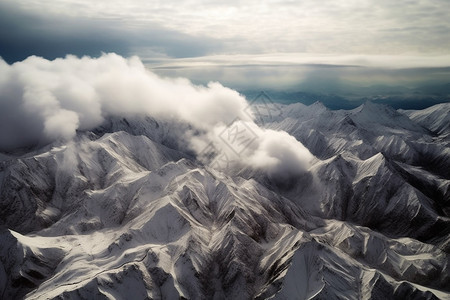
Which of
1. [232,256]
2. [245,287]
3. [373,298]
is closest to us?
[373,298]

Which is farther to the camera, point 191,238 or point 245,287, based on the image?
point 191,238

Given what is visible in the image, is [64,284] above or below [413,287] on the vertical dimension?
below

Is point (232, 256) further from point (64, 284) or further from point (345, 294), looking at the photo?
point (64, 284)

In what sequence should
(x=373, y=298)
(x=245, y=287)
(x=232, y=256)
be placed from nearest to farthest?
(x=373, y=298) < (x=245, y=287) < (x=232, y=256)

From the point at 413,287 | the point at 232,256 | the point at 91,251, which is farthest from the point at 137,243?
the point at 413,287

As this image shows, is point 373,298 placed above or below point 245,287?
above

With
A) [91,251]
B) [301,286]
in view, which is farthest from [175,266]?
[301,286]

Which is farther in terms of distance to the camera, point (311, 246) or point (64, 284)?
point (311, 246)

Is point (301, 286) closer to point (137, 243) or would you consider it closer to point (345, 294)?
point (345, 294)

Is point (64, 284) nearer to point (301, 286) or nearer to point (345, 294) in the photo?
point (301, 286)
